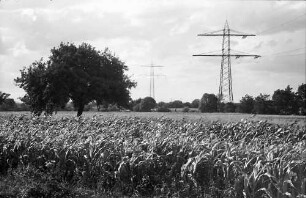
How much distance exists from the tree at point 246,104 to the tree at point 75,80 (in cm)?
2508

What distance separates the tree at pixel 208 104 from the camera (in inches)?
2598

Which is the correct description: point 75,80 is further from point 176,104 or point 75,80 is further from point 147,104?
point 176,104

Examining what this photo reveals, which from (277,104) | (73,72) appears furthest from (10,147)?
(277,104)

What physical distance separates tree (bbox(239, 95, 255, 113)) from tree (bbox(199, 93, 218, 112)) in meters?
4.68

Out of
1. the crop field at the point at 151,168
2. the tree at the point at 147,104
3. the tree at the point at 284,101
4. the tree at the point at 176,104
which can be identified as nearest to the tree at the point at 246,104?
the tree at the point at 284,101

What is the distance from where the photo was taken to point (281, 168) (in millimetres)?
6590

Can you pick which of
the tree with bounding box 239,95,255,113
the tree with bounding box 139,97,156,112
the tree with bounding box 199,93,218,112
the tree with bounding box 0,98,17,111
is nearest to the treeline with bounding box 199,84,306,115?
the tree with bounding box 239,95,255,113

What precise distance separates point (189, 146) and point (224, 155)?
1004 mm

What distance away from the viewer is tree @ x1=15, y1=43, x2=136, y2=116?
37.9 meters

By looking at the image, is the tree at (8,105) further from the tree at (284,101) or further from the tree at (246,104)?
the tree at (284,101)

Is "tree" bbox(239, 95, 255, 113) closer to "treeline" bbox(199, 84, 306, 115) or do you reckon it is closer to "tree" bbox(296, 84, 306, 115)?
"treeline" bbox(199, 84, 306, 115)

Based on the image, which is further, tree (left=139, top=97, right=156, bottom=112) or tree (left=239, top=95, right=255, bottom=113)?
tree (left=139, top=97, right=156, bottom=112)

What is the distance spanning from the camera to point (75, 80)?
1475 inches

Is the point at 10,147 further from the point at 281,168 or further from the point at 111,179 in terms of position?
the point at 281,168
